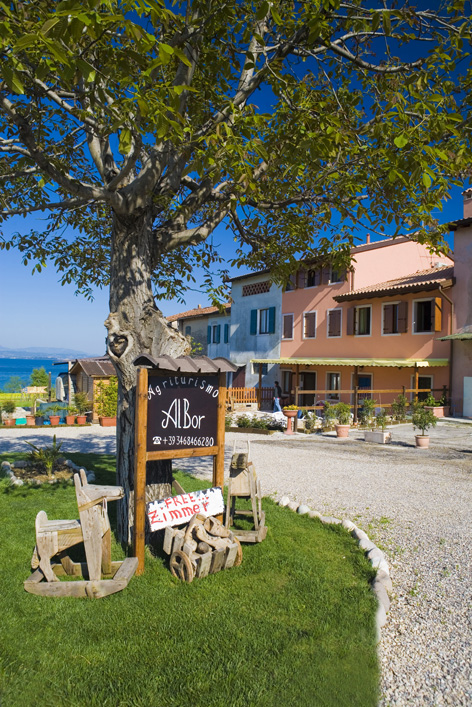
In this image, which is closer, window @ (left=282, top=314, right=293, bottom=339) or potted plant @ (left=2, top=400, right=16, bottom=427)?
potted plant @ (left=2, top=400, right=16, bottom=427)

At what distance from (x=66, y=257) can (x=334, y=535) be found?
25.8 feet

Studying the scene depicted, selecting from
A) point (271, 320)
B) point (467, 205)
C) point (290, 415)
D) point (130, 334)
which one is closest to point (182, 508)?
point (130, 334)

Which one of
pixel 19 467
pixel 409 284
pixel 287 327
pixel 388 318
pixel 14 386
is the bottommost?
pixel 19 467

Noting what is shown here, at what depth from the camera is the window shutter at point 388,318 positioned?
24.1 metres

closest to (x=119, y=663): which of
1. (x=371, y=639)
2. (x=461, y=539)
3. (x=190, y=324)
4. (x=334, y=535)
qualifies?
(x=371, y=639)

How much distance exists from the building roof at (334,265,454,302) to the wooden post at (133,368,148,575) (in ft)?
62.3

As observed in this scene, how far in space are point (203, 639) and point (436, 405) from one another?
63.3 ft

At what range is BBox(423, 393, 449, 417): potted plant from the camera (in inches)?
806

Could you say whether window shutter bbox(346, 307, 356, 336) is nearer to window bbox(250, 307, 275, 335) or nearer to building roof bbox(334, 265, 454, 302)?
building roof bbox(334, 265, 454, 302)

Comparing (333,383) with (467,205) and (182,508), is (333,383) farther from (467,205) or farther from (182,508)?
(182,508)

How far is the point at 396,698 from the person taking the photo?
3.17m

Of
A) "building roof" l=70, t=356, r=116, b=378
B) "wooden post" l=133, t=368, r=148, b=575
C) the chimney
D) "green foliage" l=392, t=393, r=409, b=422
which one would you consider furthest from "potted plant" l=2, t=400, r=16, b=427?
the chimney

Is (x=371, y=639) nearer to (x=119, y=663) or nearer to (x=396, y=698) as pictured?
(x=396, y=698)

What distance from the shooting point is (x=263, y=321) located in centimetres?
3228
